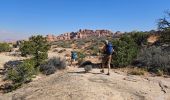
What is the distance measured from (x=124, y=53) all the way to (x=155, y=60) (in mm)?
2517

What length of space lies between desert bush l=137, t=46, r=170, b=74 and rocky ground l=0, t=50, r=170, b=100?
369cm

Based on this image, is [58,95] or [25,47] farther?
[25,47]

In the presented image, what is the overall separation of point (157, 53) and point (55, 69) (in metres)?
7.23

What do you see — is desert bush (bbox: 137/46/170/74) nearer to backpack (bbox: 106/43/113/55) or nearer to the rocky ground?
the rocky ground

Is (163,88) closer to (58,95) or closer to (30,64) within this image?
(58,95)


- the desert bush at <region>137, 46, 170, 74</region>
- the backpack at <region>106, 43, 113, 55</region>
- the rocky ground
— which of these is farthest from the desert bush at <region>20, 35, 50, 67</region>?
the backpack at <region>106, 43, 113, 55</region>

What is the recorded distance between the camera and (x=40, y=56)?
24047mm

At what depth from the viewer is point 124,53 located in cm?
2219

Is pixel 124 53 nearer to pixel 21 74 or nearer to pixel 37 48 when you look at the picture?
pixel 37 48

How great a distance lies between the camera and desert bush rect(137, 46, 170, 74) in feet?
64.1

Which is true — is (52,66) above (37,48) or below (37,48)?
below

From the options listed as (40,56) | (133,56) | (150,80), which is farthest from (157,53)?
(40,56)

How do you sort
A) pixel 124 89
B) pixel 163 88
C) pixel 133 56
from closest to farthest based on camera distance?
pixel 124 89 → pixel 163 88 → pixel 133 56

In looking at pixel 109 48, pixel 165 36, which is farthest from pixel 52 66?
pixel 165 36
